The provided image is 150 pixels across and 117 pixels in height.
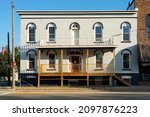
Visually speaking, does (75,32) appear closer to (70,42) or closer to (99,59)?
(70,42)

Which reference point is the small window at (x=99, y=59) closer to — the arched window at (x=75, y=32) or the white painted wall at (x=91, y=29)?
the white painted wall at (x=91, y=29)

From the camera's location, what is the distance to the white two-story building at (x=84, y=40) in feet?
132

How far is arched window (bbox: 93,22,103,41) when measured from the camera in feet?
132

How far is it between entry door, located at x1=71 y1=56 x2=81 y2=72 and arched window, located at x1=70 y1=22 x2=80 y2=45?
1722 millimetres

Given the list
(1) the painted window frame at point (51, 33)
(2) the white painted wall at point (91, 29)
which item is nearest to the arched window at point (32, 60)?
(2) the white painted wall at point (91, 29)

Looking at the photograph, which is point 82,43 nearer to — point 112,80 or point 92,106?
point 112,80

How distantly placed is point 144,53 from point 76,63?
7.63 meters

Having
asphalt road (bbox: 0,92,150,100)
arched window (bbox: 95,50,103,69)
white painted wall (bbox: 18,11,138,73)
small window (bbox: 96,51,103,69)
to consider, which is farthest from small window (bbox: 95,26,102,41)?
asphalt road (bbox: 0,92,150,100)

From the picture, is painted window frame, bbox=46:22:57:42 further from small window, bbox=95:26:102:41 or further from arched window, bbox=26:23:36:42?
small window, bbox=95:26:102:41

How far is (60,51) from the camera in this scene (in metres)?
40.2

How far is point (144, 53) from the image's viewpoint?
39.2 meters

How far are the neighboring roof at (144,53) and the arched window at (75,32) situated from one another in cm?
714

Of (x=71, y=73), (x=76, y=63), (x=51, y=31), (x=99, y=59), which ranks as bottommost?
(x=71, y=73)

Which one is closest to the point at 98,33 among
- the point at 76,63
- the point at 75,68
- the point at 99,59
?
the point at 99,59
